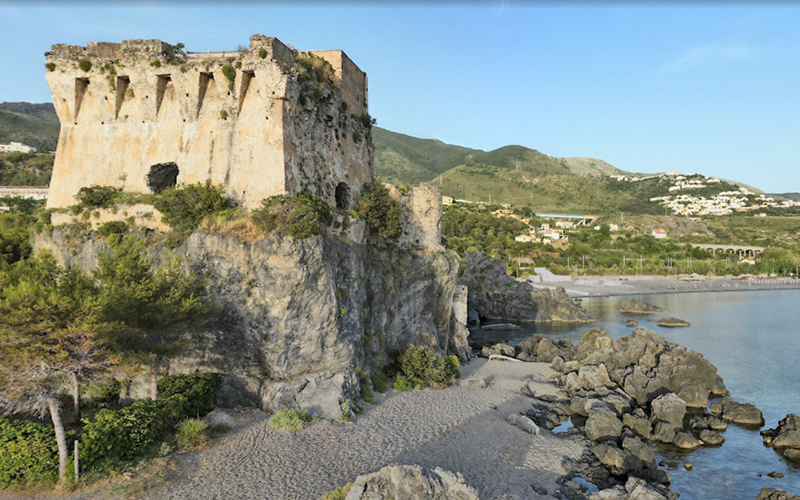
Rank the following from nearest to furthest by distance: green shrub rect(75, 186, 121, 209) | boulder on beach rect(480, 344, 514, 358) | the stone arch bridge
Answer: green shrub rect(75, 186, 121, 209)
boulder on beach rect(480, 344, 514, 358)
the stone arch bridge

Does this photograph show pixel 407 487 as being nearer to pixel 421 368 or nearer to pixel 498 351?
pixel 421 368

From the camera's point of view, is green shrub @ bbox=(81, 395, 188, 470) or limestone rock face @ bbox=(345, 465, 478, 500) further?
green shrub @ bbox=(81, 395, 188, 470)

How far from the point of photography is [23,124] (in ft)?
371

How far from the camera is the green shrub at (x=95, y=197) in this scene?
2373 cm

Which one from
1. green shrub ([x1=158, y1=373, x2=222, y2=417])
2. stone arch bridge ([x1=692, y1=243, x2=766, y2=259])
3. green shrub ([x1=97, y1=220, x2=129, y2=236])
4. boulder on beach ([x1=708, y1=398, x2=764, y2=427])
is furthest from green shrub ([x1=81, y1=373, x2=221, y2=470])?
stone arch bridge ([x1=692, y1=243, x2=766, y2=259])

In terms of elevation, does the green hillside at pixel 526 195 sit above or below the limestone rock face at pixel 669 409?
above

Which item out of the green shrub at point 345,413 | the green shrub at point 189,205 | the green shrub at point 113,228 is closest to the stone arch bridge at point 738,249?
the green shrub at point 345,413

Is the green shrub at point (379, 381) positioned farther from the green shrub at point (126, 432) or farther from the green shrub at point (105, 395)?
the green shrub at point (105, 395)

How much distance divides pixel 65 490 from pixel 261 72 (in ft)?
61.5

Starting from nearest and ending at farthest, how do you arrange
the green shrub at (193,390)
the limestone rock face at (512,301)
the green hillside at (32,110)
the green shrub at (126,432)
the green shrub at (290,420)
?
the green shrub at (126,432) → the green shrub at (193,390) → the green shrub at (290,420) → the limestone rock face at (512,301) → the green hillside at (32,110)

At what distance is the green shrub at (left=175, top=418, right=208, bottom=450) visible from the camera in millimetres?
16125

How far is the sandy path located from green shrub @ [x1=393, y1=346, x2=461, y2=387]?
118cm

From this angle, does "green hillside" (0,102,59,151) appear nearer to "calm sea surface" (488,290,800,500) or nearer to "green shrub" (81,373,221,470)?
"green shrub" (81,373,221,470)

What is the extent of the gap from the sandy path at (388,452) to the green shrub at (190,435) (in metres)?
0.49
